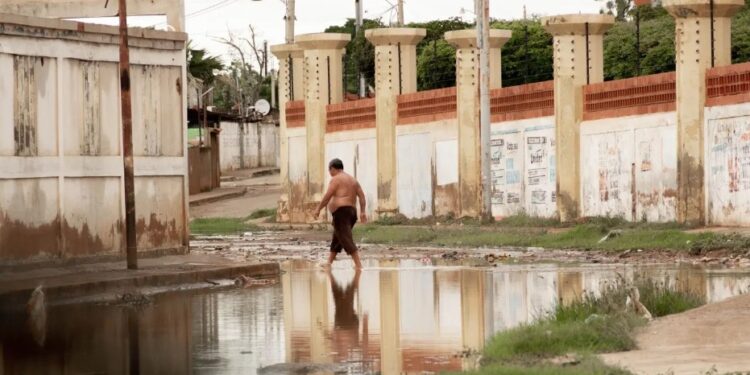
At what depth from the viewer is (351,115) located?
1794 inches

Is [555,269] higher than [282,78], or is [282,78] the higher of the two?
[282,78]

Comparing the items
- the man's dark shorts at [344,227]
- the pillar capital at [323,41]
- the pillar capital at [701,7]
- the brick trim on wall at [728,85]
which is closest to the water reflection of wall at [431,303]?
the man's dark shorts at [344,227]

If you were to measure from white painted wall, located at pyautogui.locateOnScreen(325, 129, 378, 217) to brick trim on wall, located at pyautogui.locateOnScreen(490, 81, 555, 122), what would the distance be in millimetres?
5962

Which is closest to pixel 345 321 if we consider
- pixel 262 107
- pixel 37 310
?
pixel 37 310

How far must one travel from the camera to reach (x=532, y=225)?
120 ft

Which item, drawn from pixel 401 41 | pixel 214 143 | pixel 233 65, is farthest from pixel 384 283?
pixel 233 65

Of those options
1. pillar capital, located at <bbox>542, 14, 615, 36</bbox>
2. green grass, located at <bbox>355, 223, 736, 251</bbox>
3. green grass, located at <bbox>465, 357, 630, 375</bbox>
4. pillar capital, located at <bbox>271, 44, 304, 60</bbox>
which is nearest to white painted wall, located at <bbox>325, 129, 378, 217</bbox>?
pillar capital, located at <bbox>271, 44, 304, 60</bbox>

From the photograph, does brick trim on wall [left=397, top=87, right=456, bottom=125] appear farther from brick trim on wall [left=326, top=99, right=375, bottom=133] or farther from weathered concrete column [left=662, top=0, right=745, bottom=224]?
weathered concrete column [left=662, top=0, right=745, bottom=224]

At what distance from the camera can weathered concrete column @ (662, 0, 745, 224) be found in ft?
104

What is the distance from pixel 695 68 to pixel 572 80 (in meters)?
4.73

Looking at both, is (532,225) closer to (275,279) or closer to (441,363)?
(275,279)

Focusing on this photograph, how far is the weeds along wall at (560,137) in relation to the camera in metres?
31.6

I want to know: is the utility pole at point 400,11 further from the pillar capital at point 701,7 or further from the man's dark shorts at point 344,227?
the man's dark shorts at point 344,227

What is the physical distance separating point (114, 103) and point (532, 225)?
14.8m
